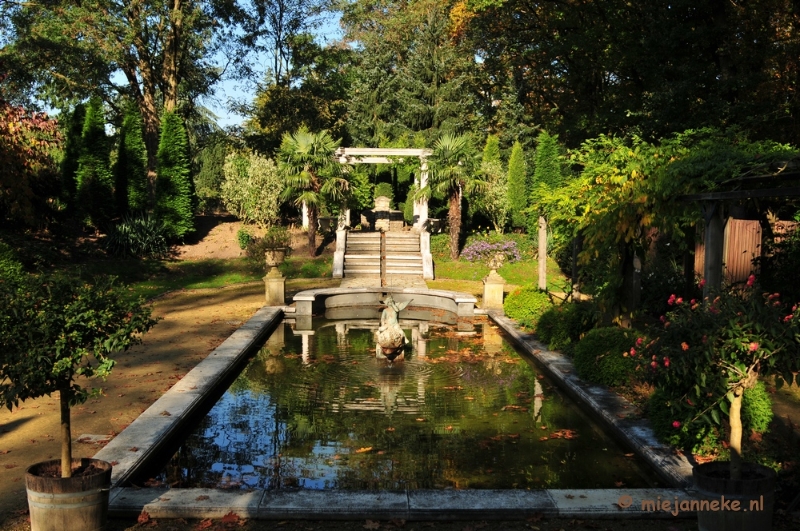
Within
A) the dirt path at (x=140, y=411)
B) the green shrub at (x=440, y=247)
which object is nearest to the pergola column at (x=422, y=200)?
the green shrub at (x=440, y=247)

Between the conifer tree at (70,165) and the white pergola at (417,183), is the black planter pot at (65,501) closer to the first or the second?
the white pergola at (417,183)

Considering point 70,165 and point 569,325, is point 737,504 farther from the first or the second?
point 70,165

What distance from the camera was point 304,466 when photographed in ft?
23.8

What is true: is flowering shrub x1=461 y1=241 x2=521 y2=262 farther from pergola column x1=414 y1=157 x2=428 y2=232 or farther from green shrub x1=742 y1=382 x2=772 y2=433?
green shrub x1=742 y1=382 x2=772 y2=433

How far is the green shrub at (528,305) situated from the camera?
1506 centimetres

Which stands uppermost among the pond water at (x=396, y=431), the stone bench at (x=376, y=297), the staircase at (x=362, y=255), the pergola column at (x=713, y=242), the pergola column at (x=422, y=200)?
the pergola column at (x=422, y=200)

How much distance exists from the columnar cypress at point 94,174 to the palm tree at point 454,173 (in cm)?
1179

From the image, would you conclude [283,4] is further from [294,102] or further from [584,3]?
[584,3]

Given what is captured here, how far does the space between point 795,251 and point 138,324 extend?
12.4 meters

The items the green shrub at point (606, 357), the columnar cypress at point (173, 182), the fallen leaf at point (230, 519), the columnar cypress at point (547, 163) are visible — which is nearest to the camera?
the fallen leaf at point (230, 519)

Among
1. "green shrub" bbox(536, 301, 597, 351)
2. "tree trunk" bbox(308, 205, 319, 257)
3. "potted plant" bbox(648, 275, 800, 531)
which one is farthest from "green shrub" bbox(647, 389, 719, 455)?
"tree trunk" bbox(308, 205, 319, 257)

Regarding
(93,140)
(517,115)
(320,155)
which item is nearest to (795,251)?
(320,155)

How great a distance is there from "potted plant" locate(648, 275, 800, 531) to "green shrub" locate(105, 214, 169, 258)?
870 inches

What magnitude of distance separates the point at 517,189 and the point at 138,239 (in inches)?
599
